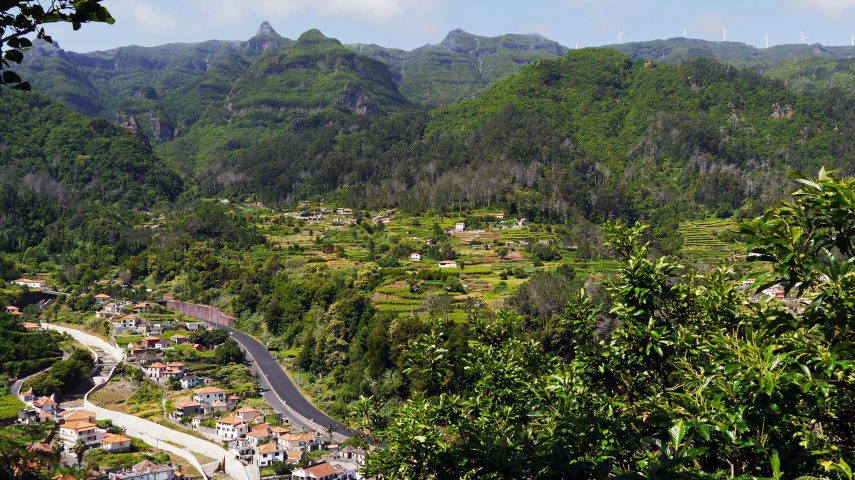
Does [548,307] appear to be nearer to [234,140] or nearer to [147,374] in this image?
[147,374]

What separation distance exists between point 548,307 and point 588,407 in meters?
29.6

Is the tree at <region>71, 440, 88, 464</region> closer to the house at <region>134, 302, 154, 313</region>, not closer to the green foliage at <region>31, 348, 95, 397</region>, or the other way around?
the green foliage at <region>31, 348, 95, 397</region>

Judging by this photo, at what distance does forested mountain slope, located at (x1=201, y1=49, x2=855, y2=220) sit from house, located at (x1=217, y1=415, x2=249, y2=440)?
47010 millimetres

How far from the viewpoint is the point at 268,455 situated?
85.7ft

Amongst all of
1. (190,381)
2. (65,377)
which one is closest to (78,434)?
(65,377)

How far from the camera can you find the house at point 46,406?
3011cm

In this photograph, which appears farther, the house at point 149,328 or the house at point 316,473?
the house at point 149,328

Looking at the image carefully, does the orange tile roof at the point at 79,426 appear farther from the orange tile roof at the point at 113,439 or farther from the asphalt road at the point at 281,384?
the asphalt road at the point at 281,384

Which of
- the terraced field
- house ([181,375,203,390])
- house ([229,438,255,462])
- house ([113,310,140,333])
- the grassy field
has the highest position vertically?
the terraced field

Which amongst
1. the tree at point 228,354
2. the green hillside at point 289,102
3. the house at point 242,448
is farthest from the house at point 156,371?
the green hillside at point 289,102

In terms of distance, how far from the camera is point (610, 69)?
112 metres

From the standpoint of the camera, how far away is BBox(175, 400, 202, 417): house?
31312mm

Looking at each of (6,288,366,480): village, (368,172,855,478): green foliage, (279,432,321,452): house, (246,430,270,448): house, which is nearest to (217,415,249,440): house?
(6,288,366,480): village

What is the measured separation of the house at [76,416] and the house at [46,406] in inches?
23.0
